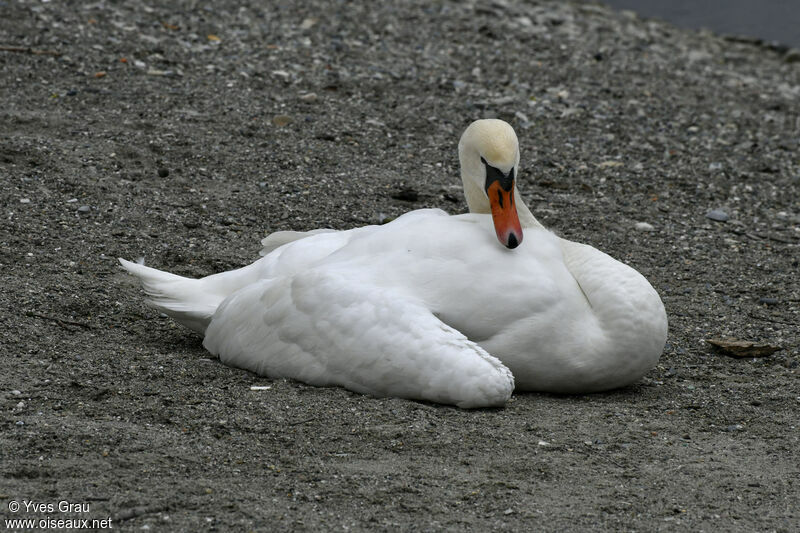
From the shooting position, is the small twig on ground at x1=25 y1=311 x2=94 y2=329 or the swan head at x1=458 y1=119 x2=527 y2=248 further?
the small twig on ground at x1=25 y1=311 x2=94 y2=329

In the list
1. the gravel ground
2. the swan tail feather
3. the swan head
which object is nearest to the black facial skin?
the swan head

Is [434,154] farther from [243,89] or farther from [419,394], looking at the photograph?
[419,394]

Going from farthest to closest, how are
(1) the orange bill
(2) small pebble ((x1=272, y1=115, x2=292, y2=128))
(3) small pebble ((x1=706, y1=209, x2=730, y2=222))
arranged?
(2) small pebble ((x1=272, y1=115, x2=292, y2=128)) < (3) small pebble ((x1=706, y1=209, x2=730, y2=222)) < (1) the orange bill

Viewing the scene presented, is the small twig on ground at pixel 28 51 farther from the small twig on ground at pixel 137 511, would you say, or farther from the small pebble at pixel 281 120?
the small twig on ground at pixel 137 511

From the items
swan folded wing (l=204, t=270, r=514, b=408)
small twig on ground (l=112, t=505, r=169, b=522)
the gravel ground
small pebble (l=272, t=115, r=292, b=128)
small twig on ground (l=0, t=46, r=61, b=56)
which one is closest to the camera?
small twig on ground (l=112, t=505, r=169, b=522)

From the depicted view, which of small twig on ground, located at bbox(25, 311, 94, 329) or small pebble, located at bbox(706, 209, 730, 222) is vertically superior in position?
small pebble, located at bbox(706, 209, 730, 222)

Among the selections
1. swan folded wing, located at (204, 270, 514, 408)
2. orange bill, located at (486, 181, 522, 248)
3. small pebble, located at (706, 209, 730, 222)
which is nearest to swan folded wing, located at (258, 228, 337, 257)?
swan folded wing, located at (204, 270, 514, 408)

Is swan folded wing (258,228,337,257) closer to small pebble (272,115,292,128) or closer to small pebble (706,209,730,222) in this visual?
small pebble (272,115,292,128)

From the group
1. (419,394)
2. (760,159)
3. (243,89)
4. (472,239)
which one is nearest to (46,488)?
(419,394)

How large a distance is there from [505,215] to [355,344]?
957mm

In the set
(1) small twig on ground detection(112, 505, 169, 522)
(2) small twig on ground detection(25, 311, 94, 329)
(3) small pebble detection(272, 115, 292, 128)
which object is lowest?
(2) small twig on ground detection(25, 311, 94, 329)

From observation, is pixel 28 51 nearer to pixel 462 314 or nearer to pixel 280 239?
pixel 280 239

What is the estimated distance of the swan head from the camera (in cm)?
527

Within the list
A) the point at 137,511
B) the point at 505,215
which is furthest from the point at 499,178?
the point at 137,511
